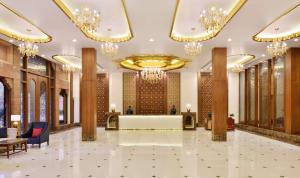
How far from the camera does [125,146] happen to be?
33.1ft

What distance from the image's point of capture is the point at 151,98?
19.6 meters

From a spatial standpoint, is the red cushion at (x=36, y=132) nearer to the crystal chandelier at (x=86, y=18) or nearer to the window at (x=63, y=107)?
the crystal chandelier at (x=86, y=18)

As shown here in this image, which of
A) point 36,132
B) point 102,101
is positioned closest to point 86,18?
point 36,132

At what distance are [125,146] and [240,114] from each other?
11487 millimetres

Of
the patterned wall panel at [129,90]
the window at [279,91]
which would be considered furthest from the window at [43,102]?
the window at [279,91]

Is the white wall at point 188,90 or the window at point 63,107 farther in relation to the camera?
the white wall at point 188,90

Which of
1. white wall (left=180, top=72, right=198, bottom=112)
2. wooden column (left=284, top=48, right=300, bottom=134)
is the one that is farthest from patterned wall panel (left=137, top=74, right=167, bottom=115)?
wooden column (left=284, top=48, right=300, bottom=134)

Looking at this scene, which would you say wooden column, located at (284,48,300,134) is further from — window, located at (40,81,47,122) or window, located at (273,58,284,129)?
window, located at (40,81,47,122)

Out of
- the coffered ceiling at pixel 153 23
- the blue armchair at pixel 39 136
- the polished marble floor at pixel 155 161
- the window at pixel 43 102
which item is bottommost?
the polished marble floor at pixel 155 161

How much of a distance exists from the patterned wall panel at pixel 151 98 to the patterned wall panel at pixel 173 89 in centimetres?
35

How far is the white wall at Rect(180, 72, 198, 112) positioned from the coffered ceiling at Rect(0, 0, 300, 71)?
6.96 metres

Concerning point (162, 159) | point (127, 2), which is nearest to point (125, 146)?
point (162, 159)

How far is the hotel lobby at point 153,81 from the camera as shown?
6.84 metres

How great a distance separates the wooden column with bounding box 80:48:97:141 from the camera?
11.5 metres
